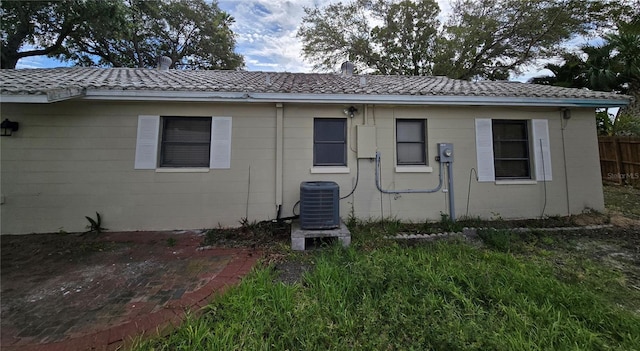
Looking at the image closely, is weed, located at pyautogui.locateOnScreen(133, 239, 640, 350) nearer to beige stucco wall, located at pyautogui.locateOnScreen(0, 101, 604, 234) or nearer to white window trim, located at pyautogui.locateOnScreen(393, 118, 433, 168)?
beige stucco wall, located at pyautogui.locateOnScreen(0, 101, 604, 234)

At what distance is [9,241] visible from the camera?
384 cm

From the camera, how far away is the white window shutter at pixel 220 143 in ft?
14.9

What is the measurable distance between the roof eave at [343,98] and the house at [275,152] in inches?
0.8

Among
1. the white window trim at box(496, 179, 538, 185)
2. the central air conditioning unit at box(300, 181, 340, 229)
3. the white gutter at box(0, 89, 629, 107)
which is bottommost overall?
the central air conditioning unit at box(300, 181, 340, 229)

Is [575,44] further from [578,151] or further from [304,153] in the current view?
[304,153]

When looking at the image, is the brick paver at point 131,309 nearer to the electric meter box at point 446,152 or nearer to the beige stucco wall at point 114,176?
the beige stucco wall at point 114,176

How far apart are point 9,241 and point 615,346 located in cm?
767

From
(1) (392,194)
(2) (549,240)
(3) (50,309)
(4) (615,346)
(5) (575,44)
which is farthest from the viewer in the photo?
(5) (575,44)

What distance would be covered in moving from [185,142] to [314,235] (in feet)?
10.5

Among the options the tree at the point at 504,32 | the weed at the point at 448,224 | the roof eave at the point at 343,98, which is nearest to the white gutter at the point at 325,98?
the roof eave at the point at 343,98

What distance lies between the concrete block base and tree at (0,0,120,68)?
36.7 ft

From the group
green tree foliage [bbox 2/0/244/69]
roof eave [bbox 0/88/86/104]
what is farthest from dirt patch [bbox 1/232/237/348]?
green tree foliage [bbox 2/0/244/69]

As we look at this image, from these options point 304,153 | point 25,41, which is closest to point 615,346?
point 304,153

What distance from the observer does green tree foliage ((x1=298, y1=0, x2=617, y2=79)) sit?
11.9 m
